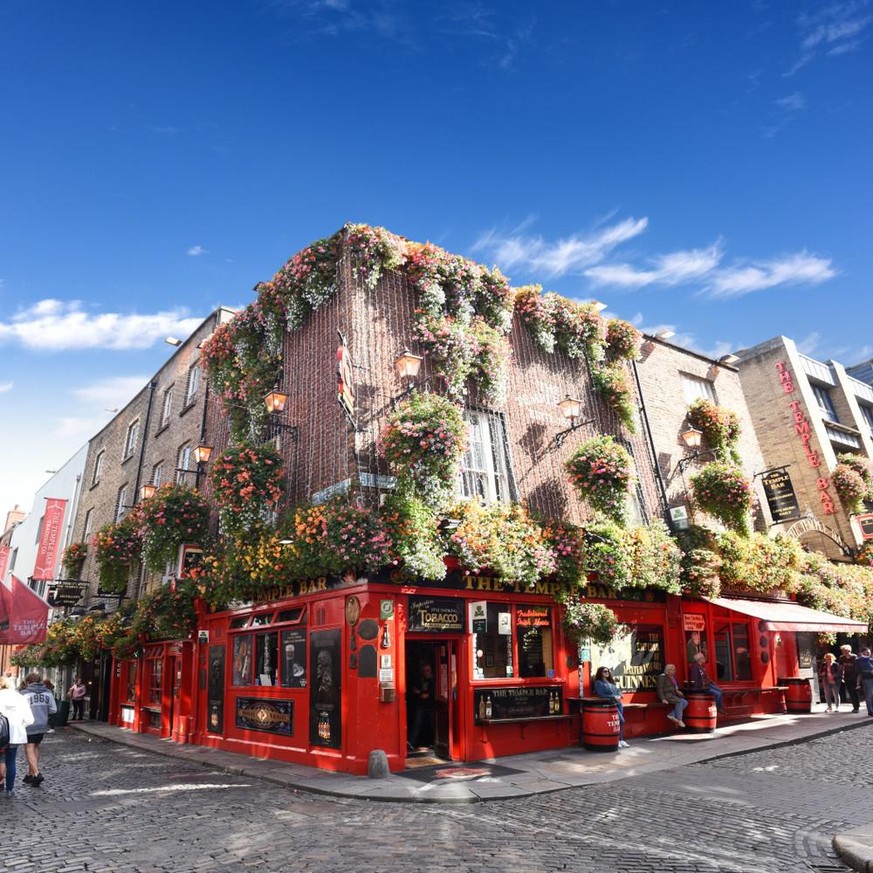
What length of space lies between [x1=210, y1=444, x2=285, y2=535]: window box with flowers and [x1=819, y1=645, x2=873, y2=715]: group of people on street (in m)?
14.3

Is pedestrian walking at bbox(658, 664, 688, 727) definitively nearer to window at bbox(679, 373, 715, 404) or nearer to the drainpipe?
the drainpipe

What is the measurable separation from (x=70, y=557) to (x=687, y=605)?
21.6m

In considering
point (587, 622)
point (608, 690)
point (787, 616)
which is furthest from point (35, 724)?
point (787, 616)

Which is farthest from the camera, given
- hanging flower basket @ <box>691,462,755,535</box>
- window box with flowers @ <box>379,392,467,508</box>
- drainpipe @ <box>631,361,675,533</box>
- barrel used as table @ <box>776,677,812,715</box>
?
barrel used as table @ <box>776,677,812,715</box>

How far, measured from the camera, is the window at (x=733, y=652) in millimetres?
17156

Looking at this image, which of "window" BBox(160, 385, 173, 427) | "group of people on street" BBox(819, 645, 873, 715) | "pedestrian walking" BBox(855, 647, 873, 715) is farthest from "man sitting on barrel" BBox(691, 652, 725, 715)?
"window" BBox(160, 385, 173, 427)

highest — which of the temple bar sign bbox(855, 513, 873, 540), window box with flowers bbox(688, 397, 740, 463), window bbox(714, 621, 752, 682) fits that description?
window box with flowers bbox(688, 397, 740, 463)

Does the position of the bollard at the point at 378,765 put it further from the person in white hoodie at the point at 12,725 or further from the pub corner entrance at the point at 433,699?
the person in white hoodie at the point at 12,725

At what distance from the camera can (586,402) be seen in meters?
16.7

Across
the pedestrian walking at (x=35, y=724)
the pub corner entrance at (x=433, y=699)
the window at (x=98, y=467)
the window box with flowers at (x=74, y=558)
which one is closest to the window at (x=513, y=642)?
the pub corner entrance at (x=433, y=699)

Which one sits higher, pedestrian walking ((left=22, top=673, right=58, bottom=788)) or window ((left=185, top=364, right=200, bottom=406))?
window ((left=185, top=364, right=200, bottom=406))

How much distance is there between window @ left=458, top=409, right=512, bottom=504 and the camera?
45.4 ft

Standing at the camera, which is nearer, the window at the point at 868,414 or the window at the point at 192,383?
the window at the point at 192,383

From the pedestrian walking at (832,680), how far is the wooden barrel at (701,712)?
580cm
